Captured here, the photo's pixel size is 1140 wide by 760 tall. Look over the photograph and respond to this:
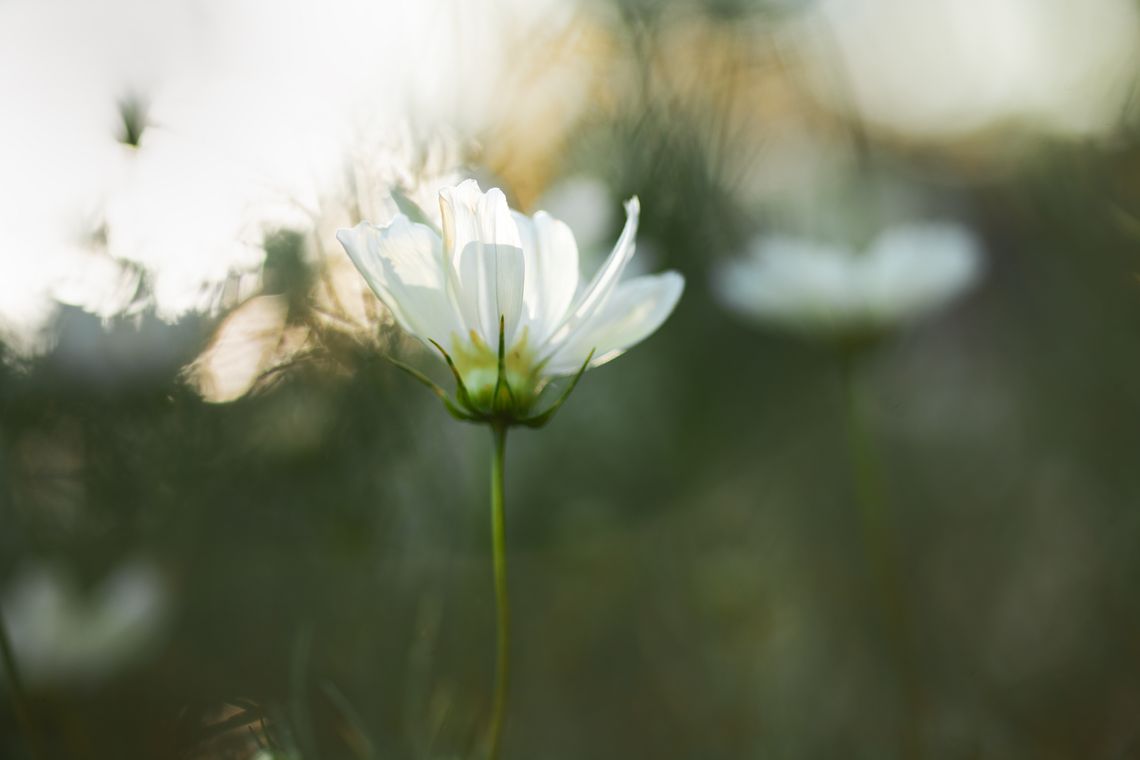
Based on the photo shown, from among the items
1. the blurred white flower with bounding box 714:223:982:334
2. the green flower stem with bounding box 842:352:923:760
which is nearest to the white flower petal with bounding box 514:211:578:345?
the green flower stem with bounding box 842:352:923:760

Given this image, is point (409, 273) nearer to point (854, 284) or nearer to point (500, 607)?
point (500, 607)

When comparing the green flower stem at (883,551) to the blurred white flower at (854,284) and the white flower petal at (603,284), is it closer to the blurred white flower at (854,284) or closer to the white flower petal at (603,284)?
the blurred white flower at (854,284)

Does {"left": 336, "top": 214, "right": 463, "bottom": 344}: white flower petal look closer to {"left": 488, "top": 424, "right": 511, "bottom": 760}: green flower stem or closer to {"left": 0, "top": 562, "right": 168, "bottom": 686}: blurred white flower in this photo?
{"left": 488, "top": 424, "right": 511, "bottom": 760}: green flower stem

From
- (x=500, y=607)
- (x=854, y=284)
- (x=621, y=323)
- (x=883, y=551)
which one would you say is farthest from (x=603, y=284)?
(x=883, y=551)

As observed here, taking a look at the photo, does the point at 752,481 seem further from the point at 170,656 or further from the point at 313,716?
the point at 170,656

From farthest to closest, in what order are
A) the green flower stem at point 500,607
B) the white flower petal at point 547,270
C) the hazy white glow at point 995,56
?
the hazy white glow at point 995,56 < the white flower petal at point 547,270 < the green flower stem at point 500,607

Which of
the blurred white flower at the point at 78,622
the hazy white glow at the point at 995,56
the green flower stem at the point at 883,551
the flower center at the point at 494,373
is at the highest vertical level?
the flower center at the point at 494,373

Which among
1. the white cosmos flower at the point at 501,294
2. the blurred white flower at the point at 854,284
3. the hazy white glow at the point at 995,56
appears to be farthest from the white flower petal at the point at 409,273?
the hazy white glow at the point at 995,56
